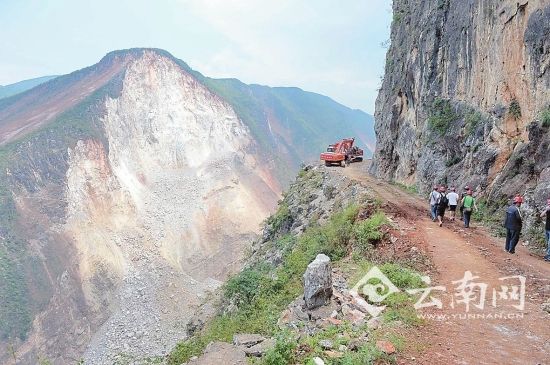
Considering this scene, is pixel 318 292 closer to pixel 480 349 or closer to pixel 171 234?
pixel 480 349

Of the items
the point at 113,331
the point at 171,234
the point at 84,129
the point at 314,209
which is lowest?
the point at 113,331

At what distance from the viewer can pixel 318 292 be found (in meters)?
7.65

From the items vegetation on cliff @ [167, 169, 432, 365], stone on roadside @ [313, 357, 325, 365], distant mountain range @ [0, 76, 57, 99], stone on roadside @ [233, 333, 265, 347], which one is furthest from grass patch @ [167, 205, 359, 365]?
distant mountain range @ [0, 76, 57, 99]

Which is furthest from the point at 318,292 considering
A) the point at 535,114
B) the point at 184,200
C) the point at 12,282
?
the point at 184,200

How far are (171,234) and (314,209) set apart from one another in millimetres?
23744

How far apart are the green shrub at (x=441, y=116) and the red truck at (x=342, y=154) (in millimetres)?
9305

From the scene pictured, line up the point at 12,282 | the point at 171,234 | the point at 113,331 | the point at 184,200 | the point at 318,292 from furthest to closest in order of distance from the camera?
the point at 184,200, the point at 171,234, the point at 12,282, the point at 113,331, the point at 318,292

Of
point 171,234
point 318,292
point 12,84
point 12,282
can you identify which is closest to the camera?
point 318,292

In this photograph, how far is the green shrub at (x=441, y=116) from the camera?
19.8 meters

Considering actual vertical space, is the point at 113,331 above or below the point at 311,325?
below

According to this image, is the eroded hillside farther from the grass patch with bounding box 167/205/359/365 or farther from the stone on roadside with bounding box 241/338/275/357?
the stone on roadside with bounding box 241/338/275/357

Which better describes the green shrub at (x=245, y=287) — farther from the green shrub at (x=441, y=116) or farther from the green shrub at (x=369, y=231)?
the green shrub at (x=441, y=116)

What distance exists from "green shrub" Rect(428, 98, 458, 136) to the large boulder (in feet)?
47.1

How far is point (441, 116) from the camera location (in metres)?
20.4
